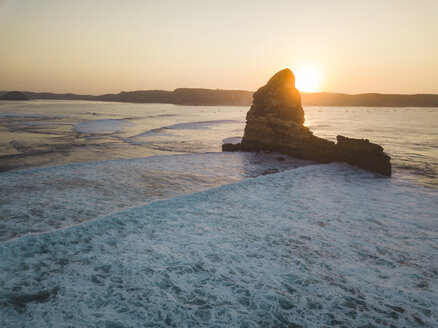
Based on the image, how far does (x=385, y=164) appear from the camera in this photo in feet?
47.4

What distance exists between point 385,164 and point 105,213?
47.5ft

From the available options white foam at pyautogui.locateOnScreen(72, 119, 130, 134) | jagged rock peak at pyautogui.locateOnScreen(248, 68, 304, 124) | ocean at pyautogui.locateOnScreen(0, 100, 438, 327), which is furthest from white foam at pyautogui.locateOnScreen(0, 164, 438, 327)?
white foam at pyautogui.locateOnScreen(72, 119, 130, 134)

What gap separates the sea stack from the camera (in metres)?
18.2

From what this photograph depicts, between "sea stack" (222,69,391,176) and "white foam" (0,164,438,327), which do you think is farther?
"sea stack" (222,69,391,176)

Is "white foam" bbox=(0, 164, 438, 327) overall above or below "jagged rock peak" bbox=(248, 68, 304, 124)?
below

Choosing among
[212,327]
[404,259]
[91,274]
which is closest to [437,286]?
[404,259]

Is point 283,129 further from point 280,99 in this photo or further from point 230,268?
point 230,268

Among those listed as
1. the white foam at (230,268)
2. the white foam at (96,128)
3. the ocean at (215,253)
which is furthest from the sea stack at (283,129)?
the white foam at (96,128)

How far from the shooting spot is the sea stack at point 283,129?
18.2 m

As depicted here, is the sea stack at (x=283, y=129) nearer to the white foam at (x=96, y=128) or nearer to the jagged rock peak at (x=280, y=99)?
the jagged rock peak at (x=280, y=99)

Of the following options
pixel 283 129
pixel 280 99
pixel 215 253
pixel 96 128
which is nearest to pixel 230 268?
pixel 215 253

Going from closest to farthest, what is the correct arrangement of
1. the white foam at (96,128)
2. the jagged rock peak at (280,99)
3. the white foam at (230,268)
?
the white foam at (230,268)
the jagged rock peak at (280,99)
the white foam at (96,128)

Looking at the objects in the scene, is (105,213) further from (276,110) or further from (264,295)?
(276,110)

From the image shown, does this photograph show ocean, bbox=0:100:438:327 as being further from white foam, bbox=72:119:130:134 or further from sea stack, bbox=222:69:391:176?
white foam, bbox=72:119:130:134
